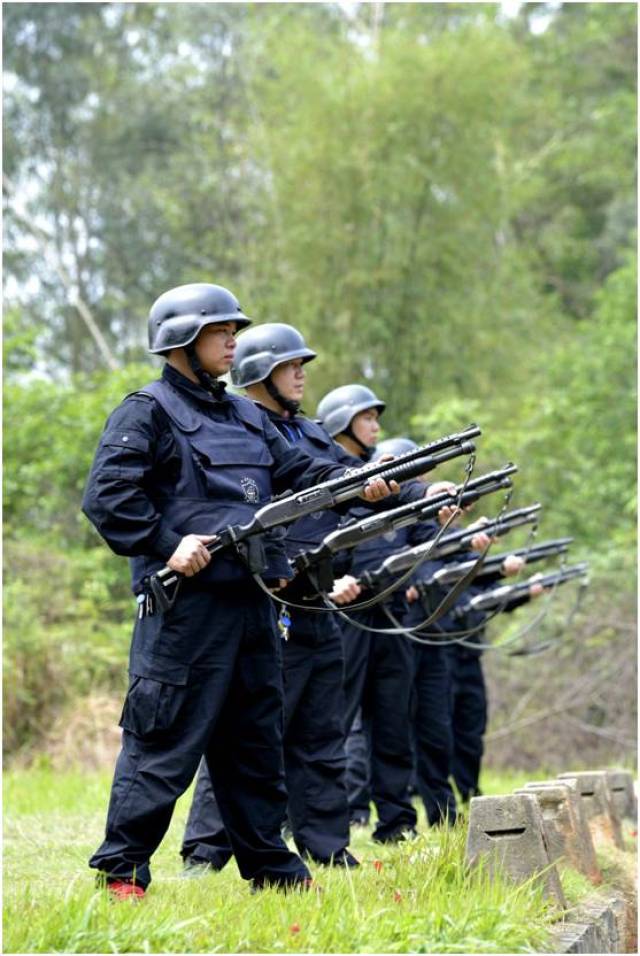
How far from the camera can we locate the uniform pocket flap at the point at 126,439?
5793 millimetres

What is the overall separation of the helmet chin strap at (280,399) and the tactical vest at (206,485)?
4.99ft

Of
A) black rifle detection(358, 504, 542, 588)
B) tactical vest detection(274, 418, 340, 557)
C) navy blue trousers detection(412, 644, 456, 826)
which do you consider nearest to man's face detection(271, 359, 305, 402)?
tactical vest detection(274, 418, 340, 557)

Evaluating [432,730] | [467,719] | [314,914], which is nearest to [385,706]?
[432,730]

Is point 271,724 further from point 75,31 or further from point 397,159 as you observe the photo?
point 75,31

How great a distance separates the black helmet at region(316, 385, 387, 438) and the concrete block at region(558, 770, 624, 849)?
2279mm

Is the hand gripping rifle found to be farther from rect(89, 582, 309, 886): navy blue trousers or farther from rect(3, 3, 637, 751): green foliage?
rect(3, 3, 637, 751): green foliage

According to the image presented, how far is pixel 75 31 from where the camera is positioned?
29.8 m

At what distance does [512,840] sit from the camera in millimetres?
6043

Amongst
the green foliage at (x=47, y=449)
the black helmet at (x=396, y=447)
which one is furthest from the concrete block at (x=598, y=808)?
the green foliage at (x=47, y=449)

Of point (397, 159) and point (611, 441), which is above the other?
point (397, 159)

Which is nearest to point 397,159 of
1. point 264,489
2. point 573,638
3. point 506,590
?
point 573,638

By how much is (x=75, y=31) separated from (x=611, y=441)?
14663 millimetres

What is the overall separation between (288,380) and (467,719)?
15.2ft

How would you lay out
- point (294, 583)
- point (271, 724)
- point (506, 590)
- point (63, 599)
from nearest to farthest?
point (271, 724) → point (294, 583) → point (506, 590) → point (63, 599)
